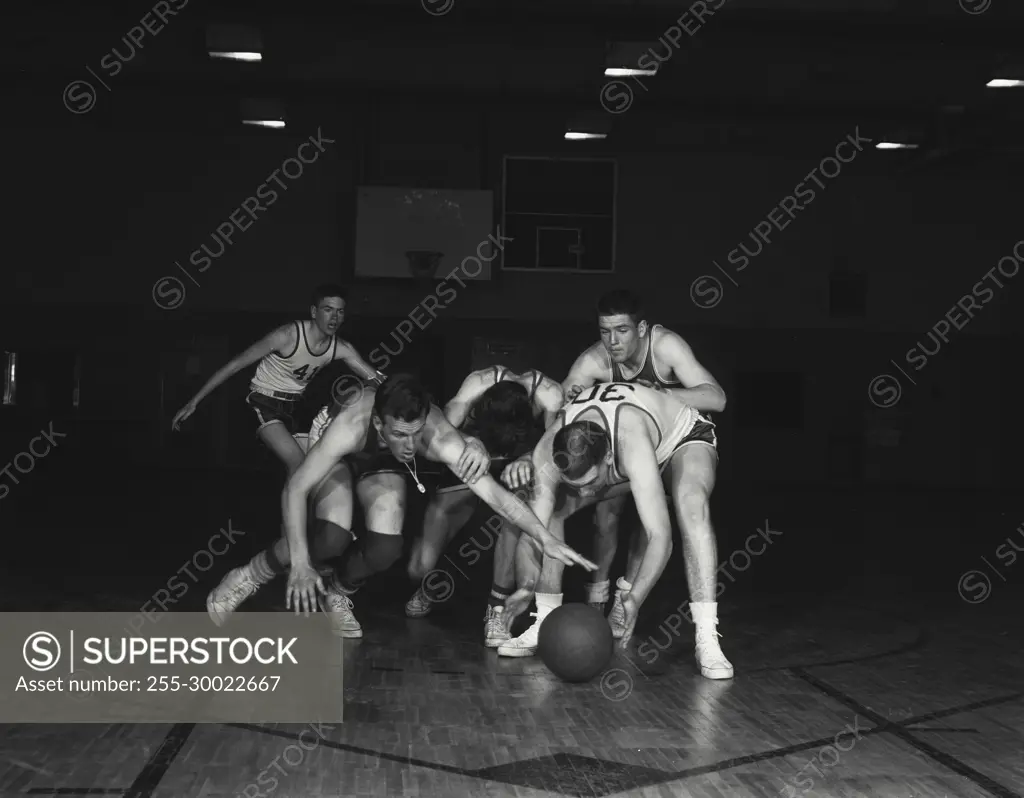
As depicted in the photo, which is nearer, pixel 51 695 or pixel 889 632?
pixel 51 695

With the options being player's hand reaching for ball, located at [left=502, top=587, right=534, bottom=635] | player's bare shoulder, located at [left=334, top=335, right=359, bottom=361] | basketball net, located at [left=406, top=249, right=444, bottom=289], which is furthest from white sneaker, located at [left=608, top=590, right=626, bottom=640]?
basketball net, located at [left=406, top=249, right=444, bottom=289]

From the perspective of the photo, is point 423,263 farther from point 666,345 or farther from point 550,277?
point 666,345

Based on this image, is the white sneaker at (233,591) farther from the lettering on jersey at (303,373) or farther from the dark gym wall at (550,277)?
the dark gym wall at (550,277)

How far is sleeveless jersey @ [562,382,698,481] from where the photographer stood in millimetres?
5035

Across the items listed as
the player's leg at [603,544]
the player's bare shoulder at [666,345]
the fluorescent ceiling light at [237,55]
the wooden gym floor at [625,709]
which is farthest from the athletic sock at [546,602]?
the fluorescent ceiling light at [237,55]

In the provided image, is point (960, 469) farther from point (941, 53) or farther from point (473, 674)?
point (473, 674)

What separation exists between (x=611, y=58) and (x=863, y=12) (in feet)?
8.77

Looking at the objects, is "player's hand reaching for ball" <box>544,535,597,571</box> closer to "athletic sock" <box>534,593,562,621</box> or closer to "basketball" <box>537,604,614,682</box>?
"basketball" <box>537,604,614,682</box>

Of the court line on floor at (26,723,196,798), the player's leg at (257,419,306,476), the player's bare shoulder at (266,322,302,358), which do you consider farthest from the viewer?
the player's bare shoulder at (266,322,302,358)

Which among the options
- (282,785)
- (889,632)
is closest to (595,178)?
(889,632)

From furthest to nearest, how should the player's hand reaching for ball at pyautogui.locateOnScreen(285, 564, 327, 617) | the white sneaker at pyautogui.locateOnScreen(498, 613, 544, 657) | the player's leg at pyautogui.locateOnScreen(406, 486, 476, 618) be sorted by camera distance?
the player's leg at pyautogui.locateOnScreen(406, 486, 476, 618)
the white sneaker at pyautogui.locateOnScreen(498, 613, 544, 657)
the player's hand reaching for ball at pyautogui.locateOnScreen(285, 564, 327, 617)

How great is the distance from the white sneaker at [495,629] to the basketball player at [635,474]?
0.23ft

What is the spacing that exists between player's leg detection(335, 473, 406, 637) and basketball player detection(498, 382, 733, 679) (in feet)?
2.15

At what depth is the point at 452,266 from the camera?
53.4ft
